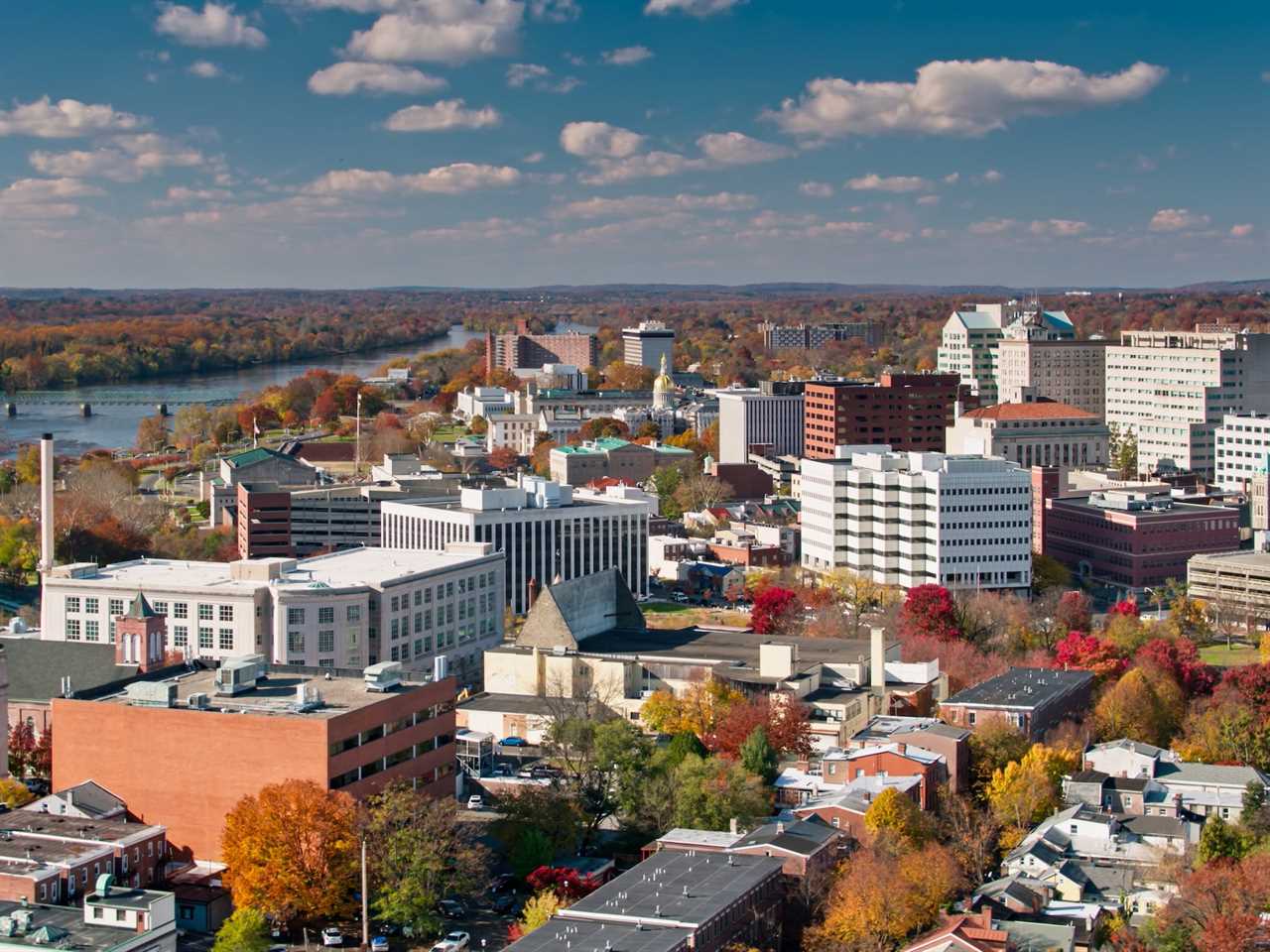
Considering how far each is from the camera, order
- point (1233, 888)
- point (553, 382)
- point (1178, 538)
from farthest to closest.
A: point (553, 382), point (1178, 538), point (1233, 888)

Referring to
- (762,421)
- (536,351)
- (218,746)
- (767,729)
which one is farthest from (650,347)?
(218,746)

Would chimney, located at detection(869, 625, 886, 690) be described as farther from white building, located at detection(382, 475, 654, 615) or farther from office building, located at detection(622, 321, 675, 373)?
office building, located at detection(622, 321, 675, 373)

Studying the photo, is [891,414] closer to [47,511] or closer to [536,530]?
[536,530]

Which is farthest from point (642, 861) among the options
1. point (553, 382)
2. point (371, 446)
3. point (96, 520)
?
point (553, 382)

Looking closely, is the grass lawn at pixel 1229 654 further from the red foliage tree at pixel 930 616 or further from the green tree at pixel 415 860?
the green tree at pixel 415 860

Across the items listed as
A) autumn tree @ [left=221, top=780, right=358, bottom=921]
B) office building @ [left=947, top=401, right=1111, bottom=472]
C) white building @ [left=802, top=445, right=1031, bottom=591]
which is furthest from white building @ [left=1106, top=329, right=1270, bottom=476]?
autumn tree @ [left=221, top=780, right=358, bottom=921]

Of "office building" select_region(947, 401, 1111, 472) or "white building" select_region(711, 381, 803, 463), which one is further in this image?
"white building" select_region(711, 381, 803, 463)

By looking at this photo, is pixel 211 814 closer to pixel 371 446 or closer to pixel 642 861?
pixel 642 861

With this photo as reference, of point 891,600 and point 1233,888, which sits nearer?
point 1233,888
